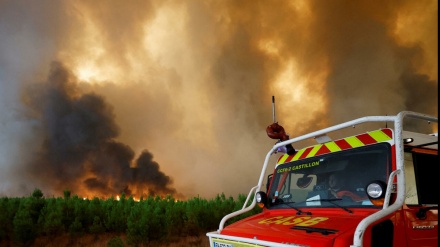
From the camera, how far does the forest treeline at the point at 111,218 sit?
11.0 meters

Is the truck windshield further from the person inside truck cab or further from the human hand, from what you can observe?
the human hand

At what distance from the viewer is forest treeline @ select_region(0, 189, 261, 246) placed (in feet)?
35.9

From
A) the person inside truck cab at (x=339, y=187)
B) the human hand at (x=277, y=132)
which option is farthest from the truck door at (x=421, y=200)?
the human hand at (x=277, y=132)

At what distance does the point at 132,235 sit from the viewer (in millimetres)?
10648

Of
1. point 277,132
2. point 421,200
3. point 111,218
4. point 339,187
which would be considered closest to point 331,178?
point 339,187

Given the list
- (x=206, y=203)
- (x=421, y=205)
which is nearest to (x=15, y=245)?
(x=206, y=203)

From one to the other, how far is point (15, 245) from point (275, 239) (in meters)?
10.8

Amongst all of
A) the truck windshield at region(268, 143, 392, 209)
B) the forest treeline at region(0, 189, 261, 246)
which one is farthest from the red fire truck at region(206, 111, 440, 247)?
the forest treeline at region(0, 189, 261, 246)

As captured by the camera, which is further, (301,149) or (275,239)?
(301,149)

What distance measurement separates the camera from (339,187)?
13.4 feet

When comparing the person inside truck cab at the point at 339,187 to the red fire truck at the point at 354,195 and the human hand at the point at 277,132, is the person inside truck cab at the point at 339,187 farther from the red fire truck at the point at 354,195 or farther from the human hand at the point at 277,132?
the human hand at the point at 277,132

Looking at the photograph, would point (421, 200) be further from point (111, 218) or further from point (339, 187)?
point (111, 218)

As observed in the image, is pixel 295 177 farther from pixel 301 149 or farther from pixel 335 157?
pixel 335 157

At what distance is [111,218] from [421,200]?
10777 millimetres
